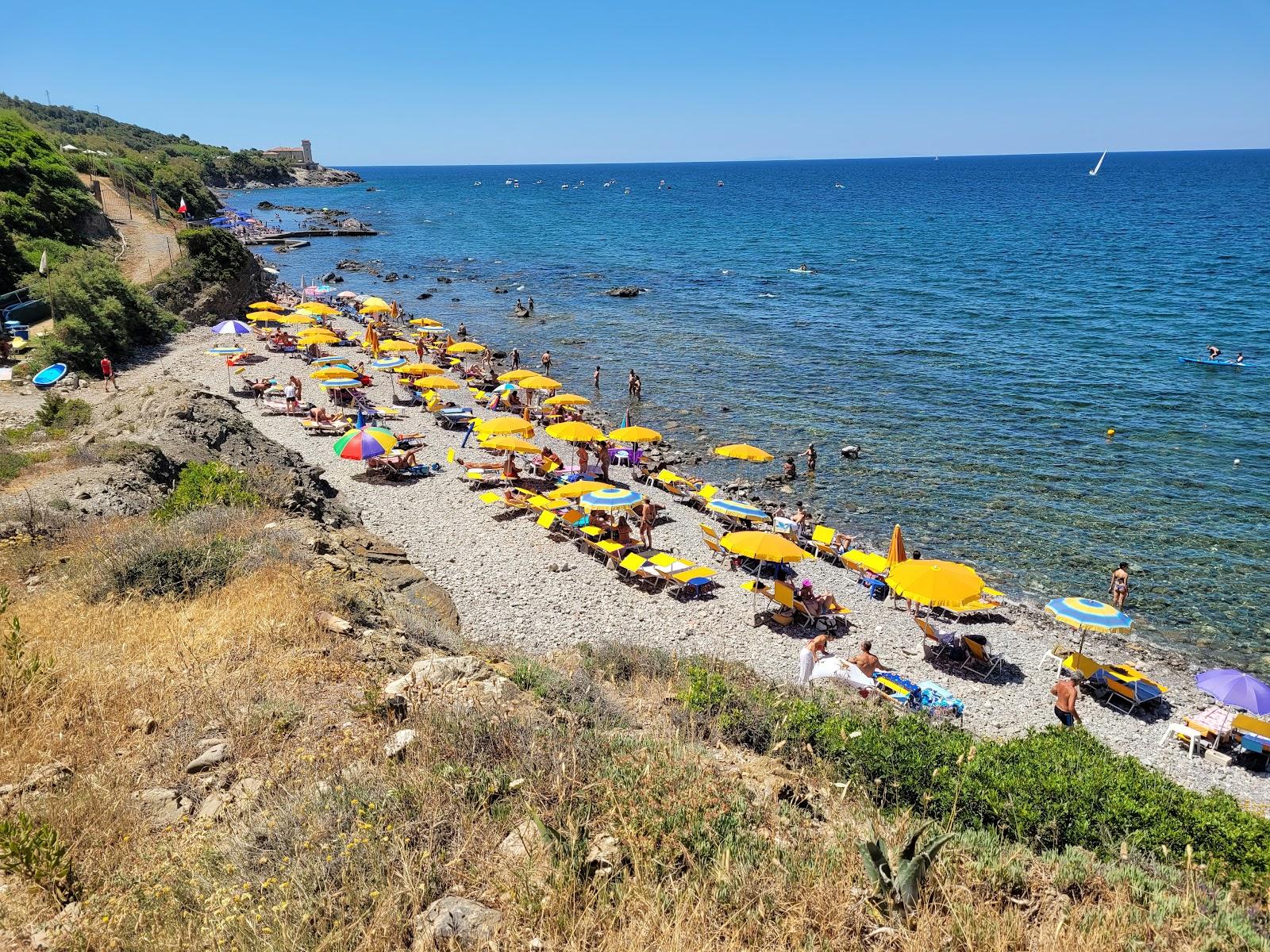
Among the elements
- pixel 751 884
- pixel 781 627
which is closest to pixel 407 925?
pixel 751 884

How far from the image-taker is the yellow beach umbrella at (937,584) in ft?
38.5

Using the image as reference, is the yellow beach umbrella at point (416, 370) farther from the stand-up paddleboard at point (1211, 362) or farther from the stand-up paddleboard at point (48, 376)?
the stand-up paddleboard at point (1211, 362)

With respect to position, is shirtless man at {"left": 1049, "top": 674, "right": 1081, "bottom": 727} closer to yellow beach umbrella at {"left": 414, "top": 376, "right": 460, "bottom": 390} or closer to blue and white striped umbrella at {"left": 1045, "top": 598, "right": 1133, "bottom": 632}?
blue and white striped umbrella at {"left": 1045, "top": 598, "right": 1133, "bottom": 632}

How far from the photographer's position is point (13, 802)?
459cm

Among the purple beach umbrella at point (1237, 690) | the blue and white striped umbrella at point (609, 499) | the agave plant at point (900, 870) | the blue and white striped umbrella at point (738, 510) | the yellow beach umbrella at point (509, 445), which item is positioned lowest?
the purple beach umbrella at point (1237, 690)

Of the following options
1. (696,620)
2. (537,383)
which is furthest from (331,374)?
(696,620)

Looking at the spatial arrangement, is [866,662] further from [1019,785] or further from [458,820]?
[458,820]

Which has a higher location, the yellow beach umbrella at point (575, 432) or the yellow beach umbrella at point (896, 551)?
the yellow beach umbrella at point (575, 432)

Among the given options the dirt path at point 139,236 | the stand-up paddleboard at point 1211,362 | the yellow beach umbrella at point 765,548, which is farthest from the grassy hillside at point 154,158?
the stand-up paddleboard at point 1211,362

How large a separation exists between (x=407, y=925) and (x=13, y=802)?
295 centimetres

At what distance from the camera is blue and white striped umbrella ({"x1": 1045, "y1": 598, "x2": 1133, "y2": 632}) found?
11.5 m

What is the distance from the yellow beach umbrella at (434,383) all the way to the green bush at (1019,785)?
20247 millimetres

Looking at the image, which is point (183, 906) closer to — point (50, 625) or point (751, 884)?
point (751, 884)

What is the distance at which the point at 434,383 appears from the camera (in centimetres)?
2581
